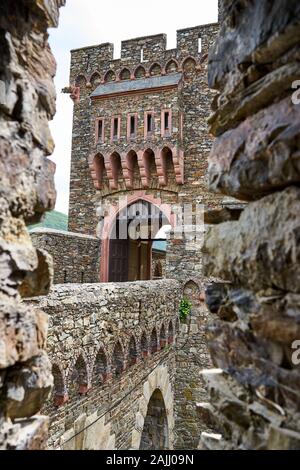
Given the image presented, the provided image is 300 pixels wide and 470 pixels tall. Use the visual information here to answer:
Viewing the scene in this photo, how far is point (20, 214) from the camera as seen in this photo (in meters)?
1.55

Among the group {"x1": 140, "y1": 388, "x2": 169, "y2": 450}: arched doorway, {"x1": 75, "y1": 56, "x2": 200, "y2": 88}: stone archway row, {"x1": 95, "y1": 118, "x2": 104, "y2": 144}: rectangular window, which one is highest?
{"x1": 75, "y1": 56, "x2": 200, "y2": 88}: stone archway row

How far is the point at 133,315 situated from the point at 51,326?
259cm

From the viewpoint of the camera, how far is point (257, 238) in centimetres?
136

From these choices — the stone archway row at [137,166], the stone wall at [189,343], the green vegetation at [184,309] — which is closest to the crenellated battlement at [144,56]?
the stone archway row at [137,166]

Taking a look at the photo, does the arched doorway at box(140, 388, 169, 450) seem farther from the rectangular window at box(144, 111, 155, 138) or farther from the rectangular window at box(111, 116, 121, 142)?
the rectangular window at box(111, 116, 121, 142)

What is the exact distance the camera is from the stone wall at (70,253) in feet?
27.8

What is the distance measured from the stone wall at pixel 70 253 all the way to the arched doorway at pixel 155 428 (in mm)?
3565

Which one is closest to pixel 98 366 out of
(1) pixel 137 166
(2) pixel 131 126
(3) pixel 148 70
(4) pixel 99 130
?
(1) pixel 137 166

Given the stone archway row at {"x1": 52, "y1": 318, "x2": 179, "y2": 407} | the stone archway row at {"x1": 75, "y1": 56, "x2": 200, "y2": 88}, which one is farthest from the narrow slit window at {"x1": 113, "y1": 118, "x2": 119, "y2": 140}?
the stone archway row at {"x1": 52, "y1": 318, "x2": 179, "y2": 407}

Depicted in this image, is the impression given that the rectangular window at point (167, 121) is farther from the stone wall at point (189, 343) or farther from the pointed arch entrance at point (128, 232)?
the stone wall at point (189, 343)

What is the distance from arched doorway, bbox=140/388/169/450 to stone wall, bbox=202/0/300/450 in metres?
8.08

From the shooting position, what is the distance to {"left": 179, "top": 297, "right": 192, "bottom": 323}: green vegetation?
1020 cm

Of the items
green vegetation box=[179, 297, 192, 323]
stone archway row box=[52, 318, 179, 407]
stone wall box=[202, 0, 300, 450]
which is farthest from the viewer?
green vegetation box=[179, 297, 192, 323]

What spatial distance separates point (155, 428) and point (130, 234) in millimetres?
5561
